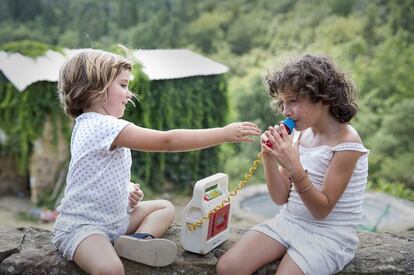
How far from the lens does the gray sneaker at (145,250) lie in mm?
1540

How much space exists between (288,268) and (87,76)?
0.82 m

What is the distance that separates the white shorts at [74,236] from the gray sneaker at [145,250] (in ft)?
0.16

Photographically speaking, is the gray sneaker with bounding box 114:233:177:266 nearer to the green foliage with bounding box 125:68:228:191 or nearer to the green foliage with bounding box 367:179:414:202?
the green foliage with bounding box 125:68:228:191

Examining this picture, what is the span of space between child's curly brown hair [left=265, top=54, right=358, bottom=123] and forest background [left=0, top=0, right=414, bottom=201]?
4290 millimetres

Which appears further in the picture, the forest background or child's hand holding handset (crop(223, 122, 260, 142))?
the forest background

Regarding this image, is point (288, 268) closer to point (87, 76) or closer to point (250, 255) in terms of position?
point (250, 255)

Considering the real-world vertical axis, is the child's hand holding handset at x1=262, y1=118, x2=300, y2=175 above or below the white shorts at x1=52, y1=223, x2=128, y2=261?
above

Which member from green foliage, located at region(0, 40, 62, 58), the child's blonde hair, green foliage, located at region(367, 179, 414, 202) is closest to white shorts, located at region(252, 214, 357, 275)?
the child's blonde hair

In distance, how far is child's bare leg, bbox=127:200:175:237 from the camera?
1.72 meters

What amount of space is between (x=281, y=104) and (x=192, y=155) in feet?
13.2

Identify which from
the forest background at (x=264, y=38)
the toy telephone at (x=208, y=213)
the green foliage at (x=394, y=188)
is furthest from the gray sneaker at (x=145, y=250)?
the green foliage at (x=394, y=188)

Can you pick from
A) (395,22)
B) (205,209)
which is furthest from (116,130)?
(395,22)

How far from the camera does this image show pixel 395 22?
8.35m

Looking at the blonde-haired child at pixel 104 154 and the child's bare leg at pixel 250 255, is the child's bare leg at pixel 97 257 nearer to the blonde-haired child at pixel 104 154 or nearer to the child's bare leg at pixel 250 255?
the blonde-haired child at pixel 104 154
